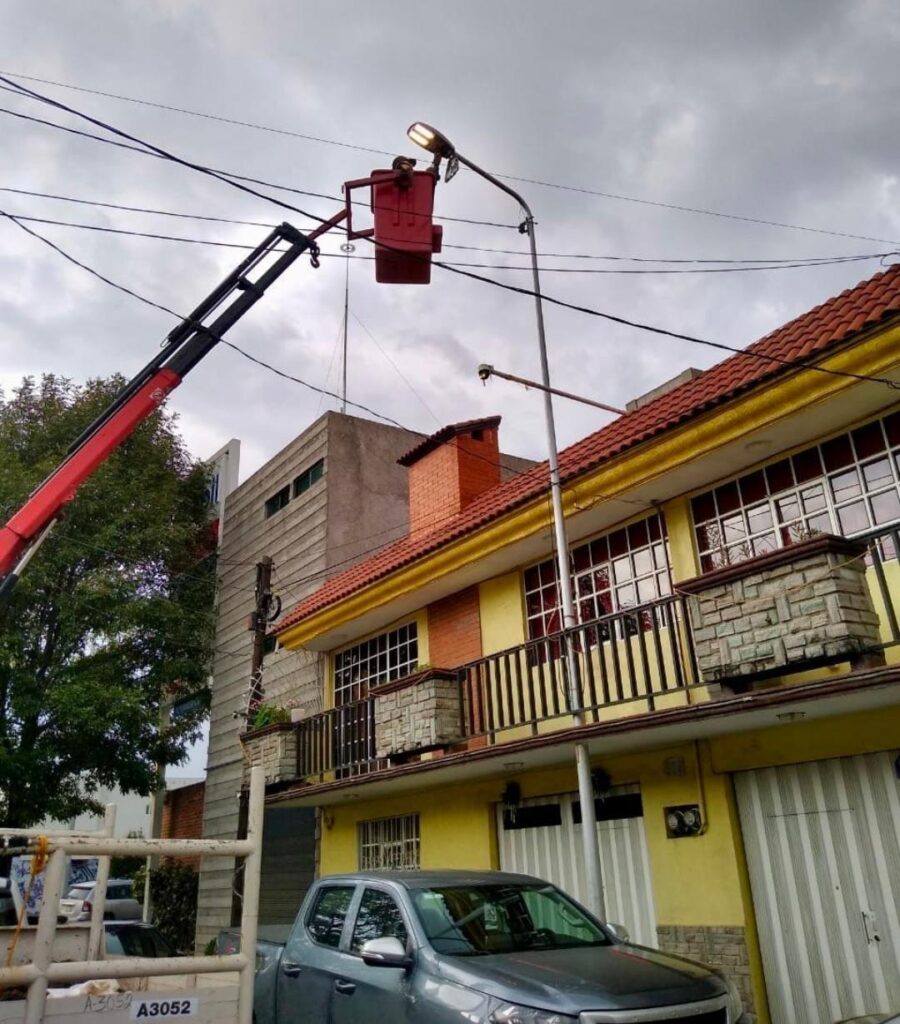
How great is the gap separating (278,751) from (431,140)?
911 cm

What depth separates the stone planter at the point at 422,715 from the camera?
1015 centimetres

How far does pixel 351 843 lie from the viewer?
13.4 m

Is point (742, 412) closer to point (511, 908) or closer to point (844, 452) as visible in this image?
point (844, 452)

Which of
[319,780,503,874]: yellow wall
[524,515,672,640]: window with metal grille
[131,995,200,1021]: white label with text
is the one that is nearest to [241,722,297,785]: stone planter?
[319,780,503,874]: yellow wall

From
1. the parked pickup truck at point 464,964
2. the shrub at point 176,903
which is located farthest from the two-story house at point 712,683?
the shrub at point 176,903

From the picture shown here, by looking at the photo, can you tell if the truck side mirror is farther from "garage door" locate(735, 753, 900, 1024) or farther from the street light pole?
"garage door" locate(735, 753, 900, 1024)

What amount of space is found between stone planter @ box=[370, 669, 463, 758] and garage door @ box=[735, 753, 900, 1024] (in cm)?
358

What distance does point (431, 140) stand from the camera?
848 cm

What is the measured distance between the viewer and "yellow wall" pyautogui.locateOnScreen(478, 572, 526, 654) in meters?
11.2

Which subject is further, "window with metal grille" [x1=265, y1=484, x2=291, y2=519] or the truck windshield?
"window with metal grille" [x1=265, y1=484, x2=291, y2=519]

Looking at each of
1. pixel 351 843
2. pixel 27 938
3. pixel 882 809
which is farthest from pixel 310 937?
pixel 351 843

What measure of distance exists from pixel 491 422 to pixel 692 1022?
11561mm

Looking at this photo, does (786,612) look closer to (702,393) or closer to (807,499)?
(807,499)

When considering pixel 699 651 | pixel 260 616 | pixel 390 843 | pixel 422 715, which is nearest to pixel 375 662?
pixel 260 616
